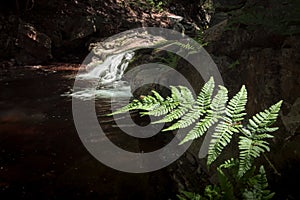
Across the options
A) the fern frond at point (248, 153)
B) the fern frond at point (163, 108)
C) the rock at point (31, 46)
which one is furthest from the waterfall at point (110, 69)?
the fern frond at point (248, 153)

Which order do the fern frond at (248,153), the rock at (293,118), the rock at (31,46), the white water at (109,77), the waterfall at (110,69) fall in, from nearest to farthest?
the fern frond at (248,153) < the rock at (293,118) < the white water at (109,77) < the waterfall at (110,69) < the rock at (31,46)

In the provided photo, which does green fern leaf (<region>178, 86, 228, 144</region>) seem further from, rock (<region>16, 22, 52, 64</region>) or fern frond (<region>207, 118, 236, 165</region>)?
rock (<region>16, 22, 52, 64</region>)

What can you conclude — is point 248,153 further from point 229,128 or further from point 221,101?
point 221,101

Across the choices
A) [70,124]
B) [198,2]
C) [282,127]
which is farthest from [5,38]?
[198,2]

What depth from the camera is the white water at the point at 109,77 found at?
6.29 meters

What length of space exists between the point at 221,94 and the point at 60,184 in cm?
216

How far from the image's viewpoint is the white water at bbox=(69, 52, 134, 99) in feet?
20.6

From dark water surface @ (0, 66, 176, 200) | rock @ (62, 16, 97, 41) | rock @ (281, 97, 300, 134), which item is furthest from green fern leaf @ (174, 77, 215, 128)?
rock @ (62, 16, 97, 41)

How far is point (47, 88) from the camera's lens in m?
6.63

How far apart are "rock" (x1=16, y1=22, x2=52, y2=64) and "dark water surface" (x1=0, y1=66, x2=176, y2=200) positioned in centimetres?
428

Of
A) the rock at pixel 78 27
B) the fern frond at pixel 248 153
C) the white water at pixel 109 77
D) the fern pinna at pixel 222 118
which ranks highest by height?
the fern pinna at pixel 222 118

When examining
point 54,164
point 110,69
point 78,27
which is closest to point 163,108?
point 54,164

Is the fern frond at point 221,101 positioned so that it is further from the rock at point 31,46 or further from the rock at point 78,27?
the rock at point 78,27

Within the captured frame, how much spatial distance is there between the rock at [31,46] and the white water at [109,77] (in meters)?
2.08
